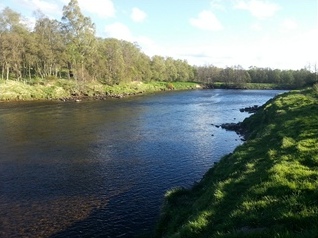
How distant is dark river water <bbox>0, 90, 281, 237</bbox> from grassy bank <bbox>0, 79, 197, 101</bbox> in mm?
39366

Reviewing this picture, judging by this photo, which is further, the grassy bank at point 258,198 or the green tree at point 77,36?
the green tree at point 77,36

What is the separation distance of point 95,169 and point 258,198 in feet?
65.0

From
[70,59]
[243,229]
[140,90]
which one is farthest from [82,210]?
[140,90]

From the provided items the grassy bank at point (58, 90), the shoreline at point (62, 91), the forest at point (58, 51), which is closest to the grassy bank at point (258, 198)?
the shoreline at point (62, 91)

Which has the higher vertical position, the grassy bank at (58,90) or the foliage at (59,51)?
the foliage at (59,51)

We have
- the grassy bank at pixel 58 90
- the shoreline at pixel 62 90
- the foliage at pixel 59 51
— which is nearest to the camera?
the shoreline at pixel 62 90

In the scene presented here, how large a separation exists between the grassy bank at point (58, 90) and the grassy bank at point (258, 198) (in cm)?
8355

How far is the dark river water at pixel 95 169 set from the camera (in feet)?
66.7

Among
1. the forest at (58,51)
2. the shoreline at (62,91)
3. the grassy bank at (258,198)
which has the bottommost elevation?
the grassy bank at (258,198)

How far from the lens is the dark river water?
20.3 metres

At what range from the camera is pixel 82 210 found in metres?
21.9

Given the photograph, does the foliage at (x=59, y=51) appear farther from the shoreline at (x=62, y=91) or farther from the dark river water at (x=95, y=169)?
the dark river water at (x=95, y=169)

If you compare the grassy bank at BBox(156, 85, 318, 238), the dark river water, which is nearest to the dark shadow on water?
the dark river water

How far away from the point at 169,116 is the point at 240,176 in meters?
47.9
